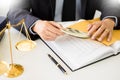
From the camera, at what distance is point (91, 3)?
1418 mm

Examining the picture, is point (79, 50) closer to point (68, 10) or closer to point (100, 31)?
point (100, 31)

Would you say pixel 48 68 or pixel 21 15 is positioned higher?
pixel 21 15

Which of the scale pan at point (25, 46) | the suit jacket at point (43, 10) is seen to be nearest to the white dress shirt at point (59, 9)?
the suit jacket at point (43, 10)

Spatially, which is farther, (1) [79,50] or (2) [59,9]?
(2) [59,9]

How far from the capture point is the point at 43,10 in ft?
4.37

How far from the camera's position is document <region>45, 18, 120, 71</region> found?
0.81 meters

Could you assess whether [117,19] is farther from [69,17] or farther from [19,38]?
[19,38]

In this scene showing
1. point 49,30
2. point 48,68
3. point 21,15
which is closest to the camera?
point 48,68

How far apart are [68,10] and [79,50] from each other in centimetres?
54

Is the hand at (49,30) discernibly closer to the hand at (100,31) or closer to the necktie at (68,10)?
the hand at (100,31)

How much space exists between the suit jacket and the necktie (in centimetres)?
7

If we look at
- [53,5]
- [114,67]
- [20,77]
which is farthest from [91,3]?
[20,77]

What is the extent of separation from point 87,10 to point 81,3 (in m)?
0.09

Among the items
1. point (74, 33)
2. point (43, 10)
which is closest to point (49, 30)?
point (74, 33)
